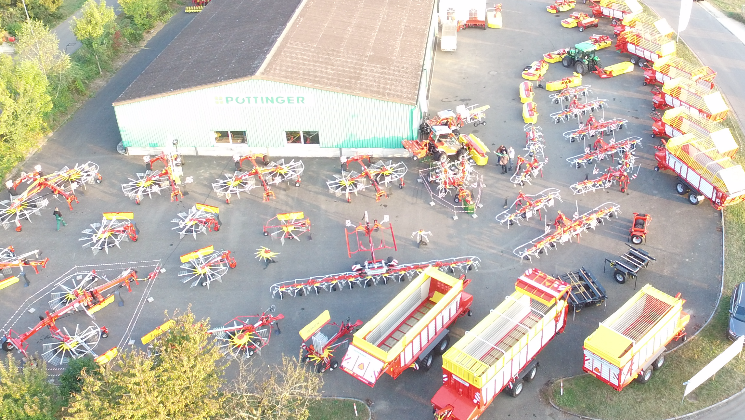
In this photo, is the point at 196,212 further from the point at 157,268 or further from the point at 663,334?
the point at 663,334

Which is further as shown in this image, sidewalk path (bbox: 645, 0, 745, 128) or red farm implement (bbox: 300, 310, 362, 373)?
sidewalk path (bbox: 645, 0, 745, 128)

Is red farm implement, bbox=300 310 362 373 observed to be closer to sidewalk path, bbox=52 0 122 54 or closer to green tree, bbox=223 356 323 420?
green tree, bbox=223 356 323 420

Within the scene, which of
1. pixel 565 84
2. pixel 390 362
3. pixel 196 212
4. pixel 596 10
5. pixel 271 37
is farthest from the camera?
pixel 596 10

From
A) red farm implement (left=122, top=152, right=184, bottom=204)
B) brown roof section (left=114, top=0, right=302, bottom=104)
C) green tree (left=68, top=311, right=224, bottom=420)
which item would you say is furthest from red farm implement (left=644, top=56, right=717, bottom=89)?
green tree (left=68, top=311, right=224, bottom=420)

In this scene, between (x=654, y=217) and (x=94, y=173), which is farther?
(x=94, y=173)

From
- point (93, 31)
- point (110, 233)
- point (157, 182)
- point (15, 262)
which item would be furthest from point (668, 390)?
point (93, 31)

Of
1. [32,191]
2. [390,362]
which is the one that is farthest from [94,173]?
[390,362]

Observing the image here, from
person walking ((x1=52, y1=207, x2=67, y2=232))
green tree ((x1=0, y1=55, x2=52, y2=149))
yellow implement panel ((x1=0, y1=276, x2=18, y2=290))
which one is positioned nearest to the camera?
yellow implement panel ((x1=0, y1=276, x2=18, y2=290))

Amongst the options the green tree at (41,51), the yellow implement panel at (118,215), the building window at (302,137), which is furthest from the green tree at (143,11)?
the yellow implement panel at (118,215)
